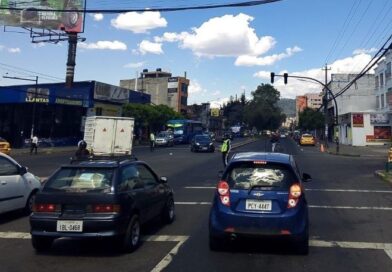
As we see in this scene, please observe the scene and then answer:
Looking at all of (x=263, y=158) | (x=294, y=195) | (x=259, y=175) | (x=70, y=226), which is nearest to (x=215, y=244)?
(x=259, y=175)

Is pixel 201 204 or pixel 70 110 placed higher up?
pixel 70 110

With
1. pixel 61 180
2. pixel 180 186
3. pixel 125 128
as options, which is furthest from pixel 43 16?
pixel 61 180

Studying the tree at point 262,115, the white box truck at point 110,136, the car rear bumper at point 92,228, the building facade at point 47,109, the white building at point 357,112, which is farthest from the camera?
the tree at point 262,115

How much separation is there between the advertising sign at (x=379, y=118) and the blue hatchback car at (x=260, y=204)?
2304 inches

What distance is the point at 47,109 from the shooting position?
177ft

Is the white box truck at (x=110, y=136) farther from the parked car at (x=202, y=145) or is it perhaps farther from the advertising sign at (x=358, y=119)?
the advertising sign at (x=358, y=119)

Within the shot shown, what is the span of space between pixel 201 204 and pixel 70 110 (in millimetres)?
45877

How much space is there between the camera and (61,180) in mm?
8016

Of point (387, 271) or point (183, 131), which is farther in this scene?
point (183, 131)

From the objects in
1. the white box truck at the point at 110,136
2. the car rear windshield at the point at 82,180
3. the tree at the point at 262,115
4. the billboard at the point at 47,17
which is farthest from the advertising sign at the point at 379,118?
the tree at the point at 262,115

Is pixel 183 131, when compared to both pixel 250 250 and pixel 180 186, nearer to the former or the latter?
pixel 180 186

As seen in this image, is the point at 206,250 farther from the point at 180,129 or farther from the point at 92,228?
the point at 180,129

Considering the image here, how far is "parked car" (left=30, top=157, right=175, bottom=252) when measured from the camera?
741cm

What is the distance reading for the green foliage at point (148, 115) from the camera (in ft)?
206
